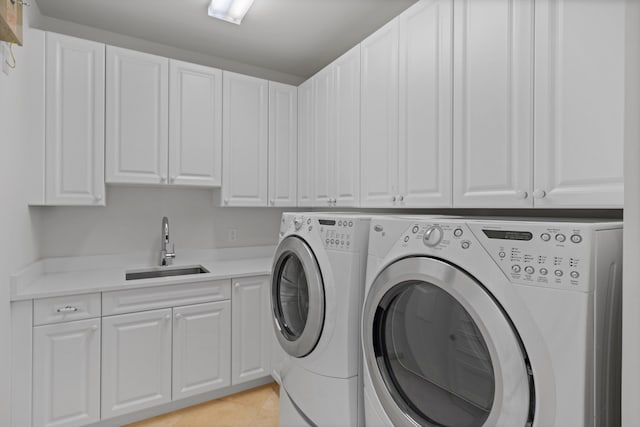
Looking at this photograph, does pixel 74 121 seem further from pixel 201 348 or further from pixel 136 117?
pixel 201 348

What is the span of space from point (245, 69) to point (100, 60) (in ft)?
3.93

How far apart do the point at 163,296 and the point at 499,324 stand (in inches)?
77.1

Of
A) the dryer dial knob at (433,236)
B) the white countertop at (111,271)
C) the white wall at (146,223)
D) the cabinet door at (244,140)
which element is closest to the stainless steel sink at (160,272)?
the white countertop at (111,271)

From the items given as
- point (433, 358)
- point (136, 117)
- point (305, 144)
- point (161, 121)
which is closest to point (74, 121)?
point (136, 117)

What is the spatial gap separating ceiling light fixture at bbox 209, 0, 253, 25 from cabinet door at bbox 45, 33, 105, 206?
2.57 feet

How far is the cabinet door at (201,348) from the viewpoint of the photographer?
2186mm

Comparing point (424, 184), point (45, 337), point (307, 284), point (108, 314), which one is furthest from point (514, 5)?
point (45, 337)

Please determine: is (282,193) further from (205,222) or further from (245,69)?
(245,69)

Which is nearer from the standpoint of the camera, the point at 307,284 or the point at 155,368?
the point at 307,284

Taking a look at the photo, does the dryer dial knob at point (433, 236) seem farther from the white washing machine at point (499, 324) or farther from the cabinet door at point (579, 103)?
the cabinet door at point (579, 103)

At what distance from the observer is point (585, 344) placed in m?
0.74

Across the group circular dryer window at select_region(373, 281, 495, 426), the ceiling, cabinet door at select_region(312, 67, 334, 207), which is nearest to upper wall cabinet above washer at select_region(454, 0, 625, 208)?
circular dryer window at select_region(373, 281, 495, 426)

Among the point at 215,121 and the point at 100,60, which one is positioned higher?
the point at 100,60

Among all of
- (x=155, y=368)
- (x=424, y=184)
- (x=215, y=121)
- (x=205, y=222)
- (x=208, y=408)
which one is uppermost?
(x=215, y=121)
